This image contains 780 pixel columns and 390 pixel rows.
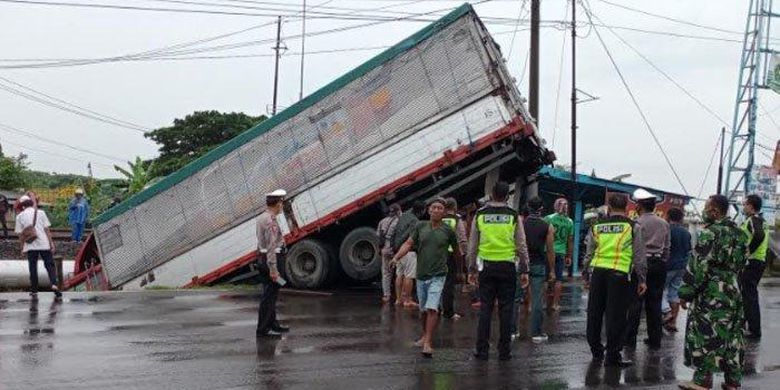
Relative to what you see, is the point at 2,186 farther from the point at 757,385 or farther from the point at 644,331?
the point at 757,385

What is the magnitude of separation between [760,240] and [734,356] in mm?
2803

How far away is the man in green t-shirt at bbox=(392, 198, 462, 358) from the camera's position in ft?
27.5

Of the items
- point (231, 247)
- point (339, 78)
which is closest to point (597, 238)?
point (339, 78)

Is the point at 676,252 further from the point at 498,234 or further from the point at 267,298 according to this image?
the point at 267,298

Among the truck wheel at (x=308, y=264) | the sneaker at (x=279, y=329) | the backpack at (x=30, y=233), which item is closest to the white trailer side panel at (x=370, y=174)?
the truck wheel at (x=308, y=264)

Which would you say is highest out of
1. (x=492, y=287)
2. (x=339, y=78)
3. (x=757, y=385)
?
(x=339, y=78)

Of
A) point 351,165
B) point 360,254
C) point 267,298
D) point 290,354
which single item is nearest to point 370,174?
point 351,165

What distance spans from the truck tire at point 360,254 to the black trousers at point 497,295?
733cm

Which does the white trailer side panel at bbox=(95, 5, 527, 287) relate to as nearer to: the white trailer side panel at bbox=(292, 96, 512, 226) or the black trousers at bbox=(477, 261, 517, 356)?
the white trailer side panel at bbox=(292, 96, 512, 226)

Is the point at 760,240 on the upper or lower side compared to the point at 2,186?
lower

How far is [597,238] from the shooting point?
822cm

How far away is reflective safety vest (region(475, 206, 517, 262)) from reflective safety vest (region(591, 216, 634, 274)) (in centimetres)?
83

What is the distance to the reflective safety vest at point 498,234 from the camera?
810 centimetres

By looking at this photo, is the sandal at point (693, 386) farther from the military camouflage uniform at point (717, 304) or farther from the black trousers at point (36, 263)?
the black trousers at point (36, 263)
